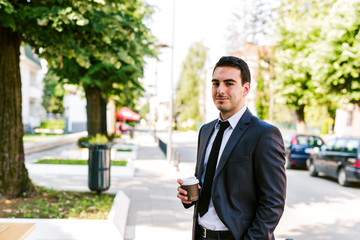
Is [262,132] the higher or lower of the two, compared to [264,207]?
higher

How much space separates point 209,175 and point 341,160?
10728 millimetres

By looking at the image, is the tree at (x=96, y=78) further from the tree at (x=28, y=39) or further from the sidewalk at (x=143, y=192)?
the tree at (x=28, y=39)

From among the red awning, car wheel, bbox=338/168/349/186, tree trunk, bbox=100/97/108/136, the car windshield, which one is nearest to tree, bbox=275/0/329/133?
the car windshield

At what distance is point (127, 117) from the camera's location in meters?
37.9

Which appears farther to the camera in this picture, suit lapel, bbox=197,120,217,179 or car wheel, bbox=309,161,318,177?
car wheel, bbox=309,161,318,177

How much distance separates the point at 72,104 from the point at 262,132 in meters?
46.8

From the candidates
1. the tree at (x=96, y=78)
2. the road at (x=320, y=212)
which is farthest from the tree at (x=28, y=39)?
the tree at (x=96, y=78)

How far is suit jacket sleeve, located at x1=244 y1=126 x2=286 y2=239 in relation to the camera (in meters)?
2.11

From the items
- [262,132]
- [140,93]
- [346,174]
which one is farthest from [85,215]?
[140,93]

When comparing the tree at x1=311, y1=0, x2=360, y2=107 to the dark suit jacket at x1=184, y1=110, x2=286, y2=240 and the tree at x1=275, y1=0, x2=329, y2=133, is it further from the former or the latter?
the dark suit jacket at x1=184, y1=110, x2=286, y2=240

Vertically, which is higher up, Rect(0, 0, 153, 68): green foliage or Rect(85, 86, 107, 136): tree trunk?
Rect(0, 0, 153, 68): green foliage

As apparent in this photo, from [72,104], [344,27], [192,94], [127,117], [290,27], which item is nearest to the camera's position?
[344,27]

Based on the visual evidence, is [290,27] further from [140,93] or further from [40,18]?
[40,18]

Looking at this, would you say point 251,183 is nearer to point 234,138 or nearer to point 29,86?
→ point 234,138
